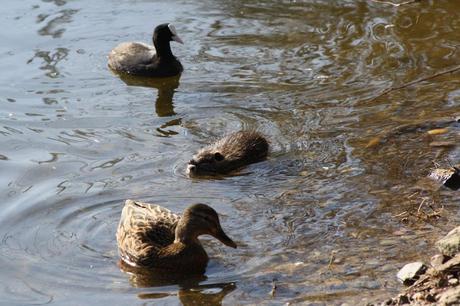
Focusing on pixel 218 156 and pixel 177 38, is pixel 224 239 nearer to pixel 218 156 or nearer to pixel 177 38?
pixel 218 156

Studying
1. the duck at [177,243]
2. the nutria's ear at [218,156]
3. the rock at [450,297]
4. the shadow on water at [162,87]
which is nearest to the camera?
the rock at [450,297]

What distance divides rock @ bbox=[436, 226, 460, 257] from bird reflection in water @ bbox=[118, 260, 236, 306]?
153 cm

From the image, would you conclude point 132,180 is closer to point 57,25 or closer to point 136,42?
point 136,42

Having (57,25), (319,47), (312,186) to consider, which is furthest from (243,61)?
(312,186)

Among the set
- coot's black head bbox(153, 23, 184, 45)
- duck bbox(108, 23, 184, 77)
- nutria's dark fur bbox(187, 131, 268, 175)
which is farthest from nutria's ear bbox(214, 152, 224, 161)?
coot's black head bbox(153, 23, 184, 45)

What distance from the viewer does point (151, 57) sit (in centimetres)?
1459

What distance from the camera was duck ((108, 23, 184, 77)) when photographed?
14.2 meters

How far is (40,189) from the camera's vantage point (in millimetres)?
10141

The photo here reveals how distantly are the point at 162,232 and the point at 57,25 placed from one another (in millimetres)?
7683

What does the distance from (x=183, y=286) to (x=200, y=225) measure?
1.78ft

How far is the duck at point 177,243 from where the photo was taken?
848cm

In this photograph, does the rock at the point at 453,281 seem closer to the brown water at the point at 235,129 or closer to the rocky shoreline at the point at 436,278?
the rocky shoreline at the point at 436,278

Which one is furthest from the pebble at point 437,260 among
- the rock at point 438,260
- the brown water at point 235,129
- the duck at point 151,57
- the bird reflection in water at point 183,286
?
the duck at point 151,57

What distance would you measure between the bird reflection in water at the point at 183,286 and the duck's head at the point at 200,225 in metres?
0.35
